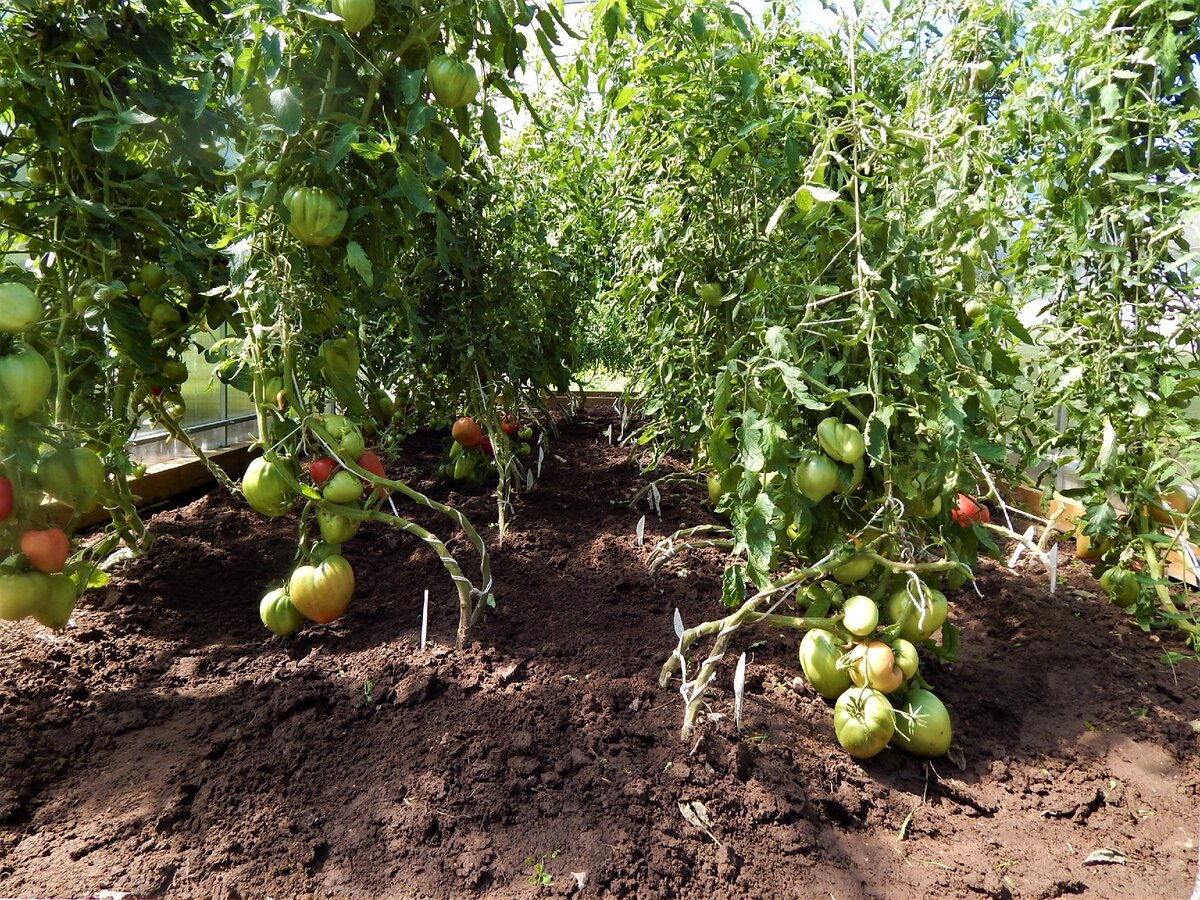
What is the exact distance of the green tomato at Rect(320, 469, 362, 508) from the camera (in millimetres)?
1494

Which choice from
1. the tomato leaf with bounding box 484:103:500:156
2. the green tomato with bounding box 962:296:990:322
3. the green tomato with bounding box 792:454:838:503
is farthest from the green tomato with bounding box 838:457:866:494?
the tomato leaf with bounding box 484:103:500:156

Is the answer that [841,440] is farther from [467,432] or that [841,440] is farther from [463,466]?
[463,466]

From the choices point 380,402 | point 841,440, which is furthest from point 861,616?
point 380,402

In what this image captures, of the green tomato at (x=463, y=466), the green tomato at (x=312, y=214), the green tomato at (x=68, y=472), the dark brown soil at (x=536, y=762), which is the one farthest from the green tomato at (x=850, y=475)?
the green tomato at (x=463, y=466)

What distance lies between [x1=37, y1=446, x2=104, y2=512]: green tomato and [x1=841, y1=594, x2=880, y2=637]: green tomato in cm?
149

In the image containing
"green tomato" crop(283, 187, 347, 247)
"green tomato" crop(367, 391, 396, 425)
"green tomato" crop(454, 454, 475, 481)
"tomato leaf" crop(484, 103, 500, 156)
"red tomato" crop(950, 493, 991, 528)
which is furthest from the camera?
"green tomato" crop(454, 454, 475, 481)

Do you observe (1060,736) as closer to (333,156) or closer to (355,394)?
(355,394)

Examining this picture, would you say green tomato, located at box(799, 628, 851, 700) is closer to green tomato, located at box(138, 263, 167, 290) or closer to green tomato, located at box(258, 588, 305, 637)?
green tomato, located at box(258, 588, 305, 637)

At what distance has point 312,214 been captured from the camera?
1.30 metres

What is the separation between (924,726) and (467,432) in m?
1.81

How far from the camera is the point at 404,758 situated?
1492 mm

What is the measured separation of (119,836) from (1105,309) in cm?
268

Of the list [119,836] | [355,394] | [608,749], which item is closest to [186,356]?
[355,394]

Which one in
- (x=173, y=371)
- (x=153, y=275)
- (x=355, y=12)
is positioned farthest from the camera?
(x=173, y=371)
